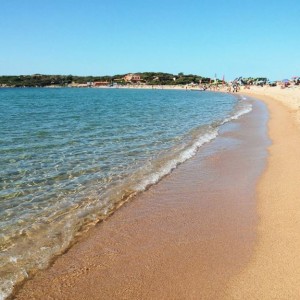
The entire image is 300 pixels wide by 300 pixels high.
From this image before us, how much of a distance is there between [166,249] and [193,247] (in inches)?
17.6

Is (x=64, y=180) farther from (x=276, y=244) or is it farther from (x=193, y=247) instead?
(x=276, y=244)

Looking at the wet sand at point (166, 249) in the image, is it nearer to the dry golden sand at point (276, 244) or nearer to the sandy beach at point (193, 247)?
the sandy beach at point (193, 247)

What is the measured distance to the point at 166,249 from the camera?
5883mm

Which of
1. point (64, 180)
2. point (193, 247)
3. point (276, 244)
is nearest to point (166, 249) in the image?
point (193, 247)

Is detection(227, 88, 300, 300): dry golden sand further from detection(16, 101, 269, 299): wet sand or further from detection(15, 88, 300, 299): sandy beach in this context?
detection(16, 101, 269, 299): wet sand

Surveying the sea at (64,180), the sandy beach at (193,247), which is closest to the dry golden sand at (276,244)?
the sandy beach at (193,247)

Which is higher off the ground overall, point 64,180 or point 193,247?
point 193,247

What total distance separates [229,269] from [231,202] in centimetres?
318

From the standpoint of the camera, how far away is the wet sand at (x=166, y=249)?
4.74m

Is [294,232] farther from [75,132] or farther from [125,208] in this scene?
[75,132]

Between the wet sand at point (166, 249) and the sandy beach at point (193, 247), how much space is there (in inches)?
0.5

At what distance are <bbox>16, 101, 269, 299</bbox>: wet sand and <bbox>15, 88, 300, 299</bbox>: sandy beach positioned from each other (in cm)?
1

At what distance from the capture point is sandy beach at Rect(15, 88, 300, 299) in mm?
4711

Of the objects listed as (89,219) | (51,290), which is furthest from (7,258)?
(89,219)
